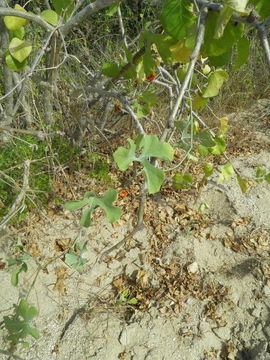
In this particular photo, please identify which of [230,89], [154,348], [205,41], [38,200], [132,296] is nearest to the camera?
[205,41]

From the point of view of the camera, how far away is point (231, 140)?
233 centimetres

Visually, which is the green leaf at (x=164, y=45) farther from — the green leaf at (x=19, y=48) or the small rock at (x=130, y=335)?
the small rock at (x=130, y=335)

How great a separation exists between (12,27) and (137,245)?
1.18 m

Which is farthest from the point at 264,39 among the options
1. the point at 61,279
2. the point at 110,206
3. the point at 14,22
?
the point at 61,279

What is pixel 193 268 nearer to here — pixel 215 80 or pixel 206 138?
pixel 206 138

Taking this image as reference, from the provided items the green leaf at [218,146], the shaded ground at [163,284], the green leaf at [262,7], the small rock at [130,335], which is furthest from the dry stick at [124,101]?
the small rock at [130,335]

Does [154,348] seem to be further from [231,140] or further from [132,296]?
[231,140]

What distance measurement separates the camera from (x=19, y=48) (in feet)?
2.96

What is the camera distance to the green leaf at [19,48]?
0.90 metres

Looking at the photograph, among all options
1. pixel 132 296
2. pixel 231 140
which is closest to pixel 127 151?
pixel 132 296

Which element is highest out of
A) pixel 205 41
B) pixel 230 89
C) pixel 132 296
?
pixel 205 41

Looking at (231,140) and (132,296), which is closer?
(132,296)

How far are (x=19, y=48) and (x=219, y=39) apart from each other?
0.56 metres

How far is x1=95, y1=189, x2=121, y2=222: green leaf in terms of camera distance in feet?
2.32
